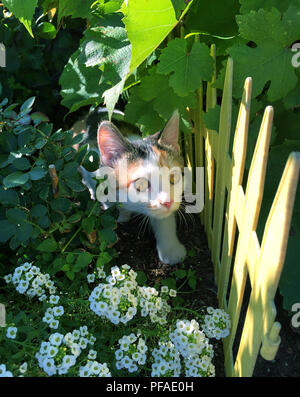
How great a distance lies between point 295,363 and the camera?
4.32 feet

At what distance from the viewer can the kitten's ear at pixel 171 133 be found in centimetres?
143

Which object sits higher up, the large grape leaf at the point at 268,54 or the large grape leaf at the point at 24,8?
the large grape leaf at the point at 24,8

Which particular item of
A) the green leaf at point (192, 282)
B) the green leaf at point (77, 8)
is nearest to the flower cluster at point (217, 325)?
the green leaf at point (192, 282)

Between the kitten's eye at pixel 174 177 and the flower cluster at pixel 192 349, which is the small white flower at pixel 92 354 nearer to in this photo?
the flower cluster at pixel 192 349

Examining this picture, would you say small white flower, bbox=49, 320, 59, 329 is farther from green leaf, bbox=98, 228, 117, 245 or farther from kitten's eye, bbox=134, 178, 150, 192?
kitten's eye, bbox=134, 178, 150, 192

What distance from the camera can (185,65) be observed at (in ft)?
4.41

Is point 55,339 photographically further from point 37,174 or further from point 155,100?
point 155,100

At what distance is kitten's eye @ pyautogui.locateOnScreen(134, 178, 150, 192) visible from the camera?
1457mm

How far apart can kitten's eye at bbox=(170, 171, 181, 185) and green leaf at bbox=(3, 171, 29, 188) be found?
0.48 meters

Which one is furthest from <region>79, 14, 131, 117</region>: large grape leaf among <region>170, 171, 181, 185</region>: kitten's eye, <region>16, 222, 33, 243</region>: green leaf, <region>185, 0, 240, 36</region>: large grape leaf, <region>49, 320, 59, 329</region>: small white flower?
<region>49, 320, 59, 329</region>: small white flower

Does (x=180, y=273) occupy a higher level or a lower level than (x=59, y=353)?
lower

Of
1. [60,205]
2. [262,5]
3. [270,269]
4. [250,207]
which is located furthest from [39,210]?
[262,5]

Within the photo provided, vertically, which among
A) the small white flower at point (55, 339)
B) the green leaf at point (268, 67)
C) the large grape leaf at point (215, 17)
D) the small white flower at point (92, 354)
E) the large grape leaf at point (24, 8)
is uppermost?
the large grape leaf at point (24, 8)

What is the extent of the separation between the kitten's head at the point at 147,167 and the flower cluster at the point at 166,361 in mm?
443
